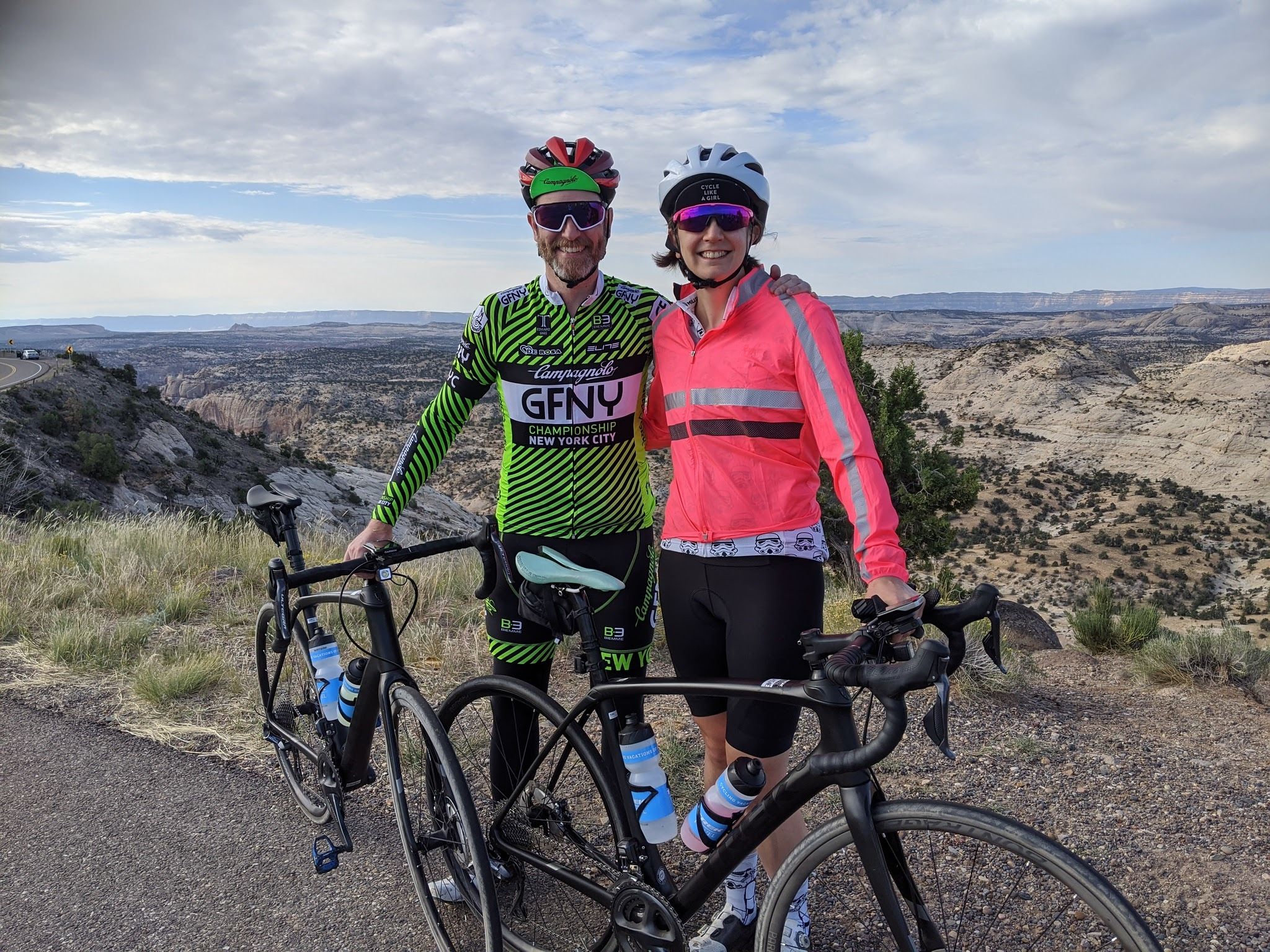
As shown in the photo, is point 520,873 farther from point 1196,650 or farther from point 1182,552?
point 1182,552

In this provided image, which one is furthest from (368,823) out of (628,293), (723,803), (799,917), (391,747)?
(628,293)

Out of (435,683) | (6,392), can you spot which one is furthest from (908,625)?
(6,392)

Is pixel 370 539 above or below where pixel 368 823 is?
above

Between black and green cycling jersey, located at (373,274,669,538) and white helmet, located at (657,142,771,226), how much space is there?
411 mm

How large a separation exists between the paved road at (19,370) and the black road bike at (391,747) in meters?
27.8

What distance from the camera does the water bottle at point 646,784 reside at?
230 centimetres

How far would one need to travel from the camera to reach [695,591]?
2490 mm

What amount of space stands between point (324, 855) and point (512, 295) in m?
2.10

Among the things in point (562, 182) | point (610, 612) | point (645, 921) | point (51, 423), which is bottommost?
point (51, 423)

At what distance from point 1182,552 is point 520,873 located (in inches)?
1421

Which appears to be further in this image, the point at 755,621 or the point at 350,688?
the point at 350,688

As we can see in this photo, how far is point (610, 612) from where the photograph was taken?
108 inches

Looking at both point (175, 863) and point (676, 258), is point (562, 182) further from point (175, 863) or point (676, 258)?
point (175, 863)

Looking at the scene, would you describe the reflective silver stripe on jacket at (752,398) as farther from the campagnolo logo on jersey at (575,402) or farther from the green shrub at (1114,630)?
the green shrub at (1114,630)
